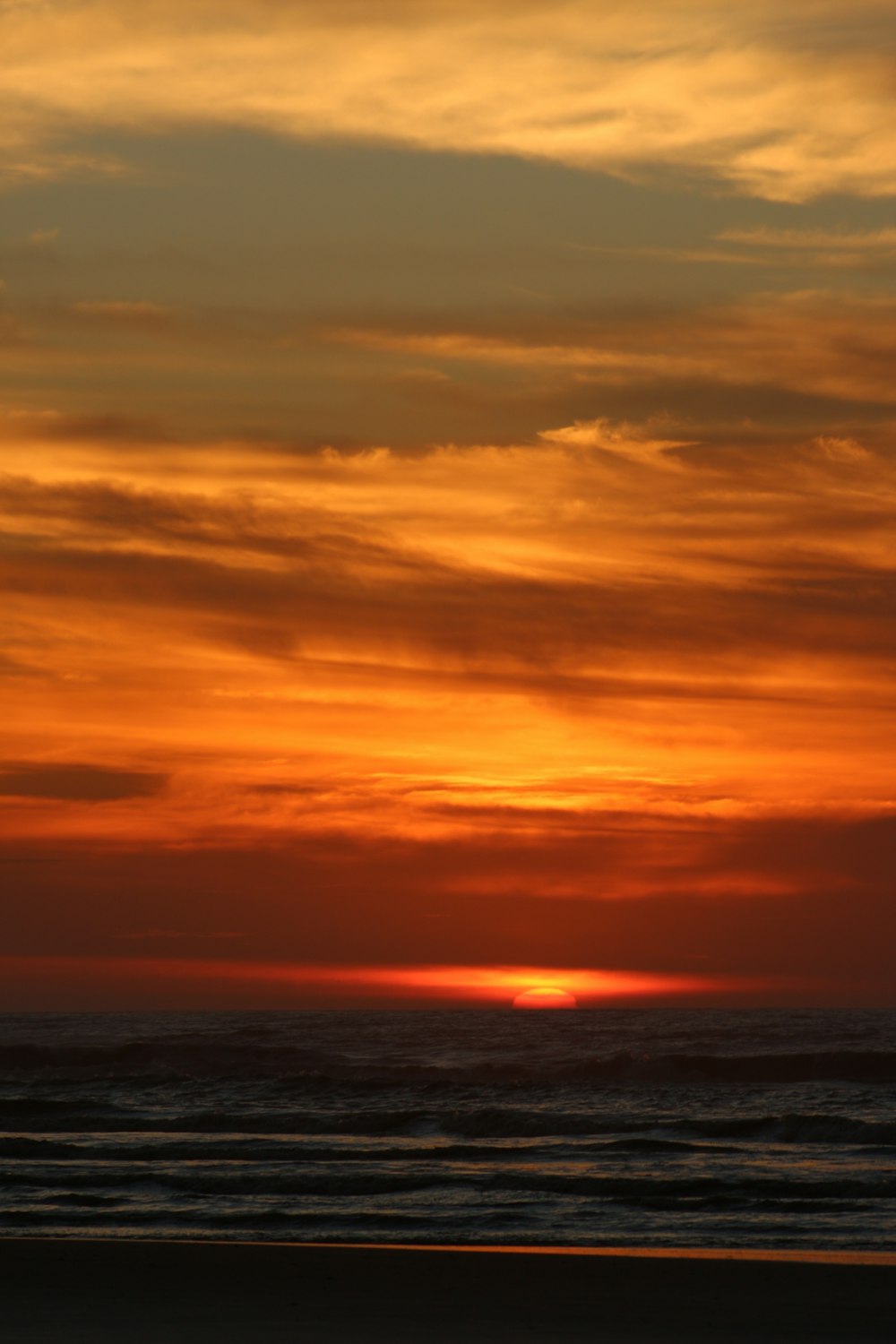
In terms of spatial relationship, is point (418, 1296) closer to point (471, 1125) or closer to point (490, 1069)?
point (471, 1125)

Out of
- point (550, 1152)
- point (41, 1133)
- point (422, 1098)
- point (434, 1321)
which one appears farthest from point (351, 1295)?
point (422, 1098)

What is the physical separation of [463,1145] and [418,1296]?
1519 cm

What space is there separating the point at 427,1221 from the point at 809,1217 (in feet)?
18.7

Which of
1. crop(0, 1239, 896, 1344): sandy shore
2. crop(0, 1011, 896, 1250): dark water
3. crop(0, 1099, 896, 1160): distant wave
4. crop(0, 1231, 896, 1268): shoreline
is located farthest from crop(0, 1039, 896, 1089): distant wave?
crop(0, 1239, 896, 1344): sandy shore

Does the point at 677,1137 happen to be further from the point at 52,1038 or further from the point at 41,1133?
the point at 52,1038

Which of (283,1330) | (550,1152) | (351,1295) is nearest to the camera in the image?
(283,1330)

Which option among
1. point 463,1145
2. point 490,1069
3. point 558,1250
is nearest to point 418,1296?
point 558,1250

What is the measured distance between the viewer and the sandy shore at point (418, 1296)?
597 inches

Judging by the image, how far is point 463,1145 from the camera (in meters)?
32.0

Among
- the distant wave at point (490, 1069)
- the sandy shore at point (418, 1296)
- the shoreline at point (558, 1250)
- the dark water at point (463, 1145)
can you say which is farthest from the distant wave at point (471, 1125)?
the sandy shore at point (418, 1296)

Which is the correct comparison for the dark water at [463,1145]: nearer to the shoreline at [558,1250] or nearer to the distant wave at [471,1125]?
the distant wave at [471,1125]

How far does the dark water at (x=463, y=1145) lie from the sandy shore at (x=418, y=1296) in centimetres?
192

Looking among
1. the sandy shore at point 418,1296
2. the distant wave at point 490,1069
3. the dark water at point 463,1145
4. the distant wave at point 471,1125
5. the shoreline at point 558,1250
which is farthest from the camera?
the distant wave at point 490,1069

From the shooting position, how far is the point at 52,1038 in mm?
88000
